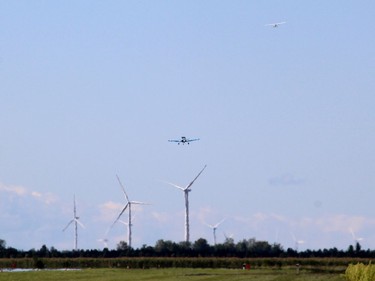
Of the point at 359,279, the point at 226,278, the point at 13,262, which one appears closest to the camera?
the point at 359,279

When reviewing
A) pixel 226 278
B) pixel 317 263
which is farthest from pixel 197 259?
pixel 226 278

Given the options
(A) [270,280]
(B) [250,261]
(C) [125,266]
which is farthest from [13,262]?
(A) [270,280]

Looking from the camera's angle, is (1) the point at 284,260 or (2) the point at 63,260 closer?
(1) the point at 284,260

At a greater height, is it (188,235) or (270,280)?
A: (188,235)

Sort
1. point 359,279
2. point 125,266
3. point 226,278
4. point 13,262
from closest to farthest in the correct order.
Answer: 1. point 359,279
2. point 226,278
3. point 125,266
4. point 13,262

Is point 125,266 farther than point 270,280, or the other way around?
point 125,266

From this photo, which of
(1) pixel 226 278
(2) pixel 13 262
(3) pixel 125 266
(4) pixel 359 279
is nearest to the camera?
(4) pixel 359 279

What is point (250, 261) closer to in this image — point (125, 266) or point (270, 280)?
point (125, 266)

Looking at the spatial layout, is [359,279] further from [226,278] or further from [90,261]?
[90,261]

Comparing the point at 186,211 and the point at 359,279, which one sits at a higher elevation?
the point at 186,211
